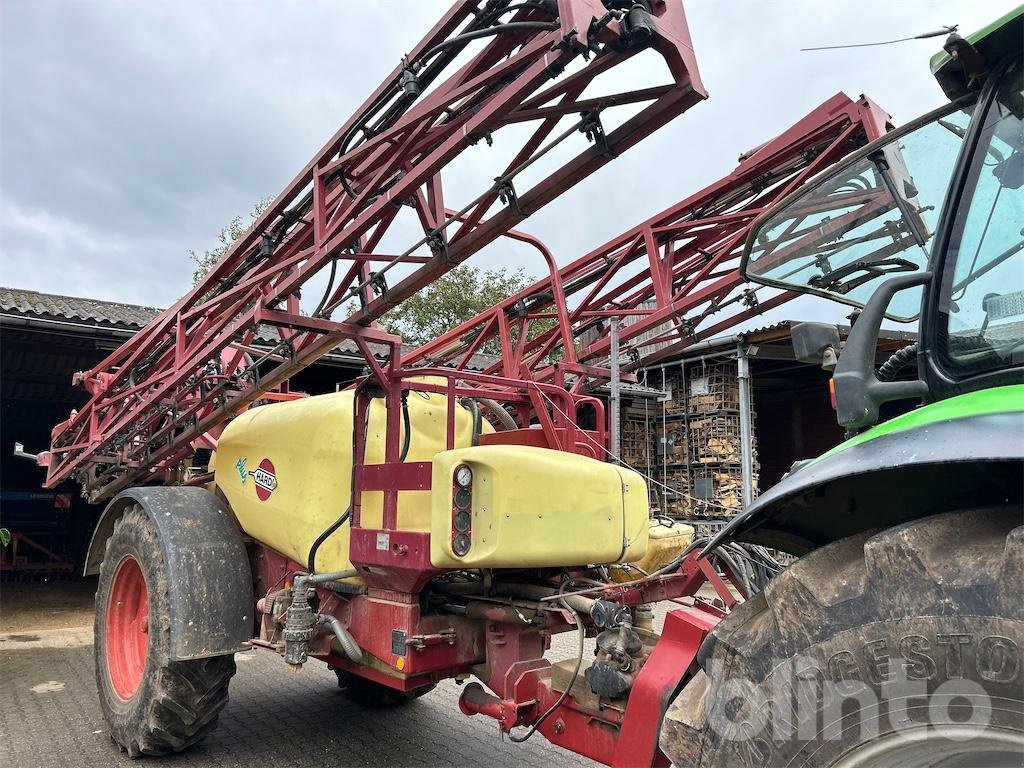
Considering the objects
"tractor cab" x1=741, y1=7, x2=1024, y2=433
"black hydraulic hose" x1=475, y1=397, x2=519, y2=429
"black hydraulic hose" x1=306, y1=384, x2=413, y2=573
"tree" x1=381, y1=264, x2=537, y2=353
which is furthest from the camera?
"tree" x1=381, y1=264, x2=537, y2=353

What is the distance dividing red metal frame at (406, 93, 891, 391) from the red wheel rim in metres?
2.28

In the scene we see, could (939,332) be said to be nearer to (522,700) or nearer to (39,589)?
(522,700)

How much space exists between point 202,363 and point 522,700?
2.61 metres

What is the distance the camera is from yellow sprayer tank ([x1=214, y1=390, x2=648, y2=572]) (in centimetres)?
263

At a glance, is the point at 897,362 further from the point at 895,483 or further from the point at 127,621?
the point at 127,621

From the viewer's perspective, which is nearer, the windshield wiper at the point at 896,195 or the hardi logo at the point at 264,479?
the windshield wiper at the point at 896,195

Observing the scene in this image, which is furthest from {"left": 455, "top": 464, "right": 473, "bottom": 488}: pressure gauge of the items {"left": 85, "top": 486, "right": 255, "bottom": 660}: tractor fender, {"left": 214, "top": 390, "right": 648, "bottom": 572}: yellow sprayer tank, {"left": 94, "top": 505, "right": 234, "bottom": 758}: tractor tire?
{"left": 94, "top": 505, "right": 234, "bottom": 758}: tractor tire

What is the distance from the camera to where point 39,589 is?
10.6 m

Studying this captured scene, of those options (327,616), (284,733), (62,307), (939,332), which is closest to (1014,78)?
(939,332)

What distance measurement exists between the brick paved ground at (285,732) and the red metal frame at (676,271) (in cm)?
213

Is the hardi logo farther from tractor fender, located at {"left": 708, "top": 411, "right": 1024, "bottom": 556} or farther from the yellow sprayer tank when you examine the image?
tractor fender, located at {"left": 708, "top": 411, "right": 1024, "bottom": 556}

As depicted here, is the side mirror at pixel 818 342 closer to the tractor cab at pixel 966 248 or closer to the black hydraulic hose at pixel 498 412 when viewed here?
the tractor cab at pixel 966 248

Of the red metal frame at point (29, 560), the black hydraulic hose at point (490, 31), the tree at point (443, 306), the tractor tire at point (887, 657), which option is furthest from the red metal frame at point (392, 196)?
the tree at point (443, 306)

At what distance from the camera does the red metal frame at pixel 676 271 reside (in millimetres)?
4527
